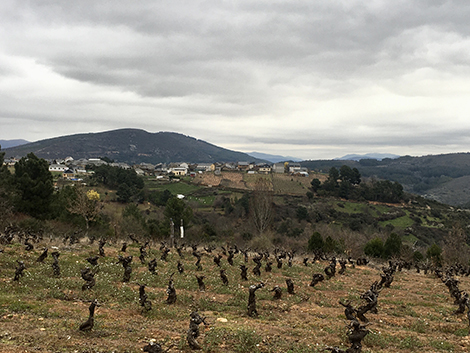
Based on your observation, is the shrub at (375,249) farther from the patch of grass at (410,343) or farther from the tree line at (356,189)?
the tree line at (356,189)

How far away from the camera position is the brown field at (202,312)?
9.99 meters

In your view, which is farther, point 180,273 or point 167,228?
point 167,228

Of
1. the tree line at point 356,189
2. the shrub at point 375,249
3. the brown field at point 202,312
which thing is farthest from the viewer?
the tree line at point 356,189

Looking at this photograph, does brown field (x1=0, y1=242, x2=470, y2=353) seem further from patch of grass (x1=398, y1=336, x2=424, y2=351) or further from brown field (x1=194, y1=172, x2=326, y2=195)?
brown field (x1=194, y1=172, x2=326, y2=195)

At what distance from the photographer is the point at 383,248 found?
43000 mm

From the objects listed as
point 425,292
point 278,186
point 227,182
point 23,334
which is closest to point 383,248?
point 425,292

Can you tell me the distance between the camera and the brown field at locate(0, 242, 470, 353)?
999cm

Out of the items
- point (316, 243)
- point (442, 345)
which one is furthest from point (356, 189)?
point (442, 345)

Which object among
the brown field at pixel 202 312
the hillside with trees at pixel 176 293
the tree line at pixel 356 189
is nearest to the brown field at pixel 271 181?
the tree line at pixel 356 189

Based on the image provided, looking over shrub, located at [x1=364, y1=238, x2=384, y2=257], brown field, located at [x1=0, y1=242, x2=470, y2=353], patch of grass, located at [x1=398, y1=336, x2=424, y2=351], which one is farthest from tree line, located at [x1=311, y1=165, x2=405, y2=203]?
patch of grass, located at [x1=398, y1=336, x2=424, y2=351]

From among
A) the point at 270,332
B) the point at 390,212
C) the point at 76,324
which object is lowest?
the point at 390,212

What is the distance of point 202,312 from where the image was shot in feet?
45.7

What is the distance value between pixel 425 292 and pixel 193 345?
1951 centimetres

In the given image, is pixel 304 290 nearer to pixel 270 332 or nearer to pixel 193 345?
pixel 270 332
